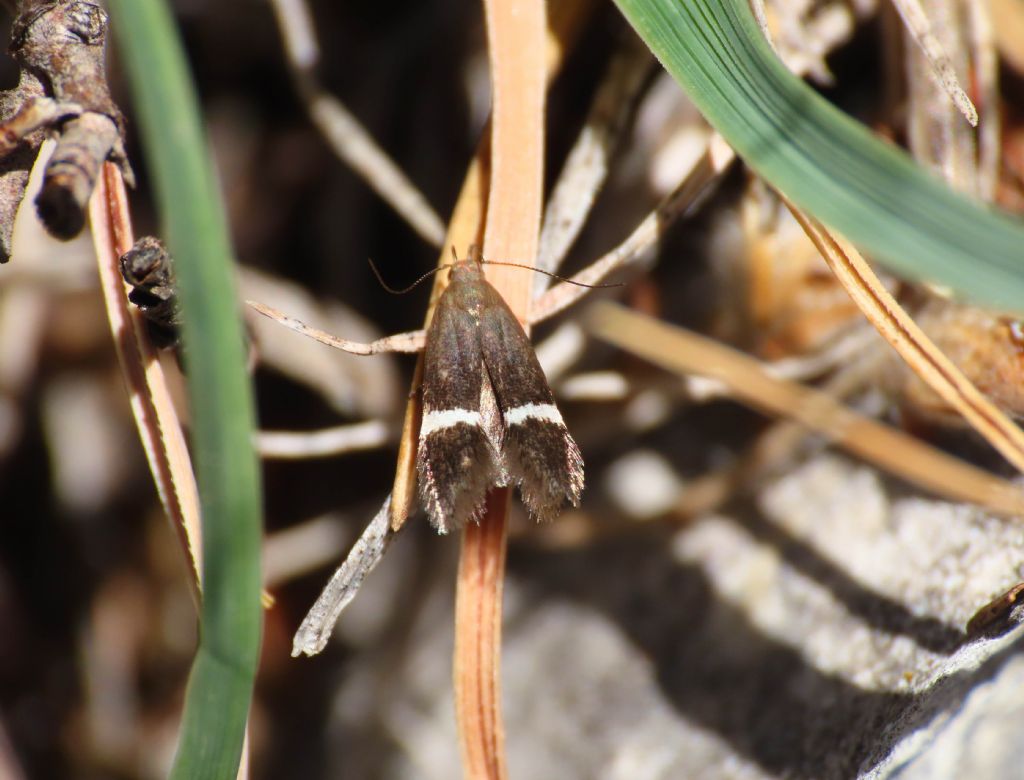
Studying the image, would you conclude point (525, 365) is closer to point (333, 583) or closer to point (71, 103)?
point (333, 583)

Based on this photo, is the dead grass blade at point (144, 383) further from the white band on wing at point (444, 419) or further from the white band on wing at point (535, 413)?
the white band on wing at point (535, 413)

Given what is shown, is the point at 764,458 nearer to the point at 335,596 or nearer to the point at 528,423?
the point at 528,423

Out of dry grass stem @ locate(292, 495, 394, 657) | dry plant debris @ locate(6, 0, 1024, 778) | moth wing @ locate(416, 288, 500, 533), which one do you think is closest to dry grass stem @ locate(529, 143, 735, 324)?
dry plant debris @ locate(6, 0, 1024, 778)

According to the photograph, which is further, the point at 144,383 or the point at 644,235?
the point at 644,235

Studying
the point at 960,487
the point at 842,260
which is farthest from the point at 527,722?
the point at 842,260

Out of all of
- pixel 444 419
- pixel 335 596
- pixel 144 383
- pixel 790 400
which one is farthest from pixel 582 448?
pixel 144 383

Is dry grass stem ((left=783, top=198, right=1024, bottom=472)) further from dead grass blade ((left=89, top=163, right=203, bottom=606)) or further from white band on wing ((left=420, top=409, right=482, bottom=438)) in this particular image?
dead grass blade ((left=89, top=163, right=203, bottom=606))
